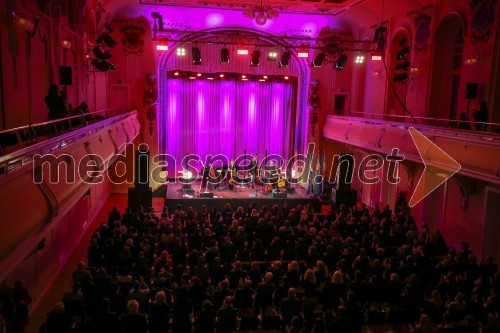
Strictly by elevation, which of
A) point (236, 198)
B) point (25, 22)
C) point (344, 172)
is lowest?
point (236, 198)

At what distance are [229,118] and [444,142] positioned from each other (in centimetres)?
1407

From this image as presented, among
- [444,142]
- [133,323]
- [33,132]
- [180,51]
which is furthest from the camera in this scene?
[180,51]

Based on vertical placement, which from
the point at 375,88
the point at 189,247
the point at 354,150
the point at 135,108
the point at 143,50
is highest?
the point at 143,50

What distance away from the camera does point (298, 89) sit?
930 inches

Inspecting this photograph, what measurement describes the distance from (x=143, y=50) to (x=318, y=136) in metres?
9.79

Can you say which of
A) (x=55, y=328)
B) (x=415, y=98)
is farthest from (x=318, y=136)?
(x=55, y=328)

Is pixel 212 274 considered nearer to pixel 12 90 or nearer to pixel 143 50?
pixel 12 90

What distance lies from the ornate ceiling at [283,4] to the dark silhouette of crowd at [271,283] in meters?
11.1

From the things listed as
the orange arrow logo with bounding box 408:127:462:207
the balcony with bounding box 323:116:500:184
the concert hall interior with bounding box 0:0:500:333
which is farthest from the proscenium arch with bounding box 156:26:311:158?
the orange arrow logo with bounding box 408:127:462:207

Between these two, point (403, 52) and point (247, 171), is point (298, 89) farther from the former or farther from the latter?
point (403, 52)

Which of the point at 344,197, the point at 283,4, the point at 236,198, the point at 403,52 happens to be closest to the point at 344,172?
the point at 344,197

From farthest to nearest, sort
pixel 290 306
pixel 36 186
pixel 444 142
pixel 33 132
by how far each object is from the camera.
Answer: pixel 444 142 → pixel 290 306 → pixel 33 132 → pixel 36 186

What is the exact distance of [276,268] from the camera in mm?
9609

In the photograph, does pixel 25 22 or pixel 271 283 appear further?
pixel 271 283
